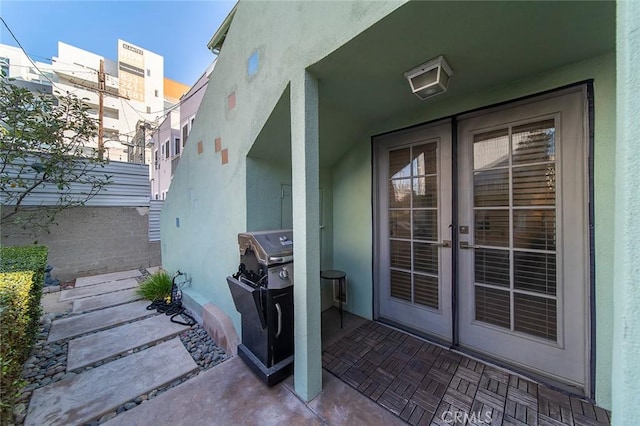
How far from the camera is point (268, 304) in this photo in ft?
6.75

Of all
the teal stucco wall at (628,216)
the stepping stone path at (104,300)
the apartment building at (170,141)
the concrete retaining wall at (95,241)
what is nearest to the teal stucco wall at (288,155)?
the teal stucco wall at (628,216)

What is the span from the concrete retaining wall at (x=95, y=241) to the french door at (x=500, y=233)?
6804mm

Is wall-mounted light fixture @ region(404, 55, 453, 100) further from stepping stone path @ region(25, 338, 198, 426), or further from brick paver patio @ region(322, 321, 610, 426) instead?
stepping stone path @ region(25, 338, 198, 426)

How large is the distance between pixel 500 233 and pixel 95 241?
8.27m

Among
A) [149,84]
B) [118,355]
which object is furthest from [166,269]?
[149,84]

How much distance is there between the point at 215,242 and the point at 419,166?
2.82 meters

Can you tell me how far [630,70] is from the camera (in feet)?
2.59

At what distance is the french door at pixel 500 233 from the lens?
195 cm

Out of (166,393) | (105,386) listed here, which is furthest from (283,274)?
(105,386)

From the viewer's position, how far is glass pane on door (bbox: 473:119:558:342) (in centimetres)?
207

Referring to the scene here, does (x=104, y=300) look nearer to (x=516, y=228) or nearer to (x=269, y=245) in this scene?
(x=269, y=245)

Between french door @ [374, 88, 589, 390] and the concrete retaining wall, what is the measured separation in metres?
6.80

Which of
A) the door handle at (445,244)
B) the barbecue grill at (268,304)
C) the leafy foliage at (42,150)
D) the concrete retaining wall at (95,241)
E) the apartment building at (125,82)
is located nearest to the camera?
the barbecue grill at (268,304)

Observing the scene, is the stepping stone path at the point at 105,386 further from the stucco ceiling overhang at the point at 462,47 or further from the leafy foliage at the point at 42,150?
the leafy foliage at the point at 42,150
